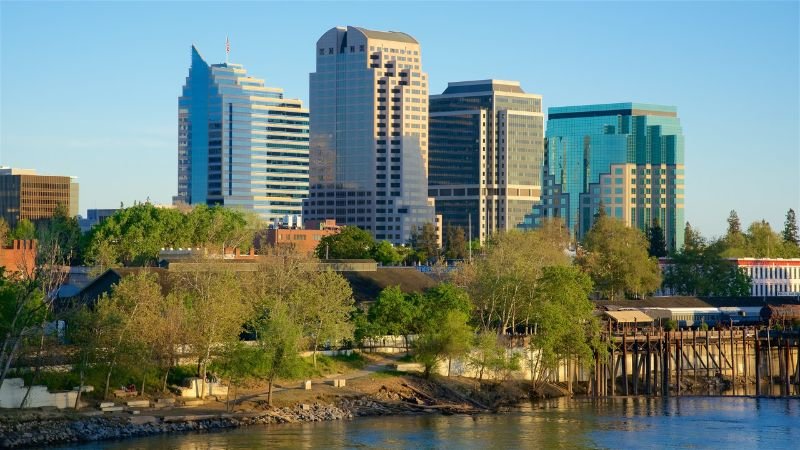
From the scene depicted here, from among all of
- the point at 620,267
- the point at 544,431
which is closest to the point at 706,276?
the point at 620,267

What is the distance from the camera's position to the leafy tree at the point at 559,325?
112 meters

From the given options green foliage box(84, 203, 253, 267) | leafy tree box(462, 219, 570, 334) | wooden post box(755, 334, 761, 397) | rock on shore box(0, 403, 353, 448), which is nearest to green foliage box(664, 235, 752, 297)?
wooden post box(755, 334, 761, 397)

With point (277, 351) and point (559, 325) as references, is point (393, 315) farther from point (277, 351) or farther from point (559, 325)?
point (277, 351)

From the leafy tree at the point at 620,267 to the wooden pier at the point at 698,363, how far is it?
110 feet

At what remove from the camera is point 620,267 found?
171125 millimetres

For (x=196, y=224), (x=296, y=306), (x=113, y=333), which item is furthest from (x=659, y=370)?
(x=196, y=224)

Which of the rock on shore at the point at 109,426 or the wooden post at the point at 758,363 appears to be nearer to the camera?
the rock on shore at the point at 109,426

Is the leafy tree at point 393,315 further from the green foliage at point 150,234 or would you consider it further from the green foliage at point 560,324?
the green foliage at point 150,234

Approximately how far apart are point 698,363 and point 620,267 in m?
37.5

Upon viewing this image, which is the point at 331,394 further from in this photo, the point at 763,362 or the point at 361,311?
the point at 763,362

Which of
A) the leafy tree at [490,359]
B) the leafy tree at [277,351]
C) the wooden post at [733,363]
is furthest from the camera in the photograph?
the wooden post at [733,363]

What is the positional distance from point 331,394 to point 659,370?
43.3 meters

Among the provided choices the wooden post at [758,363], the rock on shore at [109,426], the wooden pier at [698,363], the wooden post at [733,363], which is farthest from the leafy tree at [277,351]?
the wooden post at [758,363]

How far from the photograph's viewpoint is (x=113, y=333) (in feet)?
293
